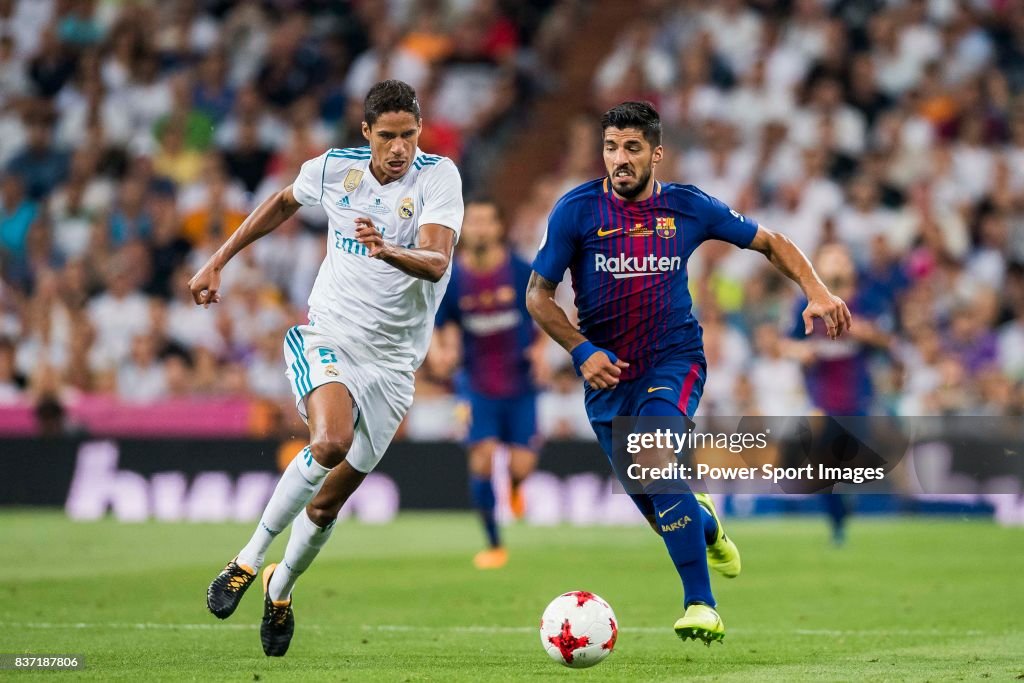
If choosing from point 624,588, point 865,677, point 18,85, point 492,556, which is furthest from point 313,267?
point 865,677

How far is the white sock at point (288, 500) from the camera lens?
792 cm

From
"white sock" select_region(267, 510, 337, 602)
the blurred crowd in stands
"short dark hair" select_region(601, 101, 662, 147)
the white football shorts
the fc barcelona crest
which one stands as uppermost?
the blurred crowd in stands

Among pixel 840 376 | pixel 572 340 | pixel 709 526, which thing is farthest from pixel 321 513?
pixel 840 376

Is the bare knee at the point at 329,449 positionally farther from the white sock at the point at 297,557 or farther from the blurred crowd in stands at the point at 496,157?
the blurred crowd in stands at the point at 496,157

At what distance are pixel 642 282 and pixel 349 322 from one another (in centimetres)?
151

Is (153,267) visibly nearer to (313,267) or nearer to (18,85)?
(313,267)

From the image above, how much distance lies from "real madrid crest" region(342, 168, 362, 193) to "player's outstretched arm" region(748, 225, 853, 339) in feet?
6.67

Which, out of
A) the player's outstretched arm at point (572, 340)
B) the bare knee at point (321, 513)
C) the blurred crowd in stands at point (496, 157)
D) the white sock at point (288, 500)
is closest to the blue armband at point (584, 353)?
the player's outstretched arm at point (572, 340)

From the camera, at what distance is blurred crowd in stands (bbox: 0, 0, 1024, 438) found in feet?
59.6

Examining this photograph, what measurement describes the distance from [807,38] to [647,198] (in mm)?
13195

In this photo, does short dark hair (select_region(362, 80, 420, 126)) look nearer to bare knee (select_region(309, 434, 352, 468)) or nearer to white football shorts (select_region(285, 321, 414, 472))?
white football shorts (select_region(285, 321, 414, 472))

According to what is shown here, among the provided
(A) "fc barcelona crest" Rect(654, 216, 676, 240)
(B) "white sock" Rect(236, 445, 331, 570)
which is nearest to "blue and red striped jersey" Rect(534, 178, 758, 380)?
(A) "fc barcelona crest" Rect(654, 216, 676, 240)

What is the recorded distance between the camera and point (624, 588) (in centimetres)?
1145

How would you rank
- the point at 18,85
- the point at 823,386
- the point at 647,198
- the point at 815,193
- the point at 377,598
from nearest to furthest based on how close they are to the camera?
the point at 647,198 < the point at 377,598 < the point at 823,386 < the point at 815,193 < the point at 18,85
